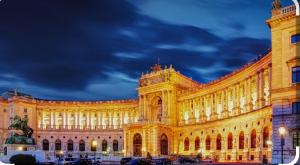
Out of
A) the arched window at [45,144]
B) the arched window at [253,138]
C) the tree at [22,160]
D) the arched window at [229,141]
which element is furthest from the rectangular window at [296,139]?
the arched window at [45,144]

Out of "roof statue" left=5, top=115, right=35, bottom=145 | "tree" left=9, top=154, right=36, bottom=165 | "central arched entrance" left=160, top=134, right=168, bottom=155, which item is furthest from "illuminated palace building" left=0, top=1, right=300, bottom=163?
"roof statue" left=5, top=115, right=35, bottom=145

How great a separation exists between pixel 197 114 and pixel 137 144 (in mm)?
15272

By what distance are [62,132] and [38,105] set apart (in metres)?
10.3

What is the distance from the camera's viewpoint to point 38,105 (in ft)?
432

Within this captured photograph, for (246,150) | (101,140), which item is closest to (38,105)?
(101,140)

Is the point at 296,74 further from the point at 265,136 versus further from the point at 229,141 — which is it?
the point at 229,141

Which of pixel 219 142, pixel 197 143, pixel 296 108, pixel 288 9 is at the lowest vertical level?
pixel 197 143

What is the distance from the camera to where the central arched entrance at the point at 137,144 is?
105 meters

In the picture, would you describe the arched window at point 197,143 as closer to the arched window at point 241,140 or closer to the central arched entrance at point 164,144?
the central arched entrance at point 164,144

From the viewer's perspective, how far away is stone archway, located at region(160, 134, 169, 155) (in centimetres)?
10412


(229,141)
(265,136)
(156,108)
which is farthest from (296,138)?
(156,108)

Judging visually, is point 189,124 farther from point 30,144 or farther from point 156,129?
point 30,144

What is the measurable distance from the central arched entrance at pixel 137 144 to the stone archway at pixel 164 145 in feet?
15.9

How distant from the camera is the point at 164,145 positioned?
105 meters
